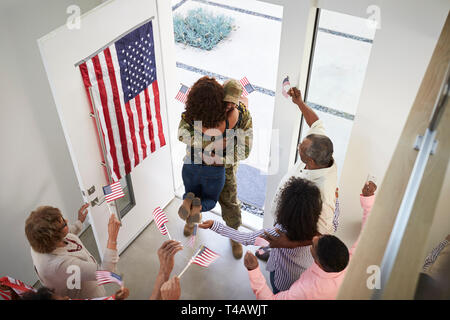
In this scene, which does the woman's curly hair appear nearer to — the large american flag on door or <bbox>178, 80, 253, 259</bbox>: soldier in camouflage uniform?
the large american flag on door

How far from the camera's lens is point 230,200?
12.8 ft

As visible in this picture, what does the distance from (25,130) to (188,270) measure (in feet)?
6.35

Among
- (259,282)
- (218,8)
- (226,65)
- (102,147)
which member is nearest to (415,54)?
(259,282)

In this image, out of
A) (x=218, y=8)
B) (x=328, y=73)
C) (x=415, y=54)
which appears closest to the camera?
(x=415, y=54)

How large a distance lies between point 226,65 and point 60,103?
4.58 metres

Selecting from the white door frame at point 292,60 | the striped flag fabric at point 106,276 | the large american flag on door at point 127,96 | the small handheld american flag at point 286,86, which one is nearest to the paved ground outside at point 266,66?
the white door frame at point 292,60

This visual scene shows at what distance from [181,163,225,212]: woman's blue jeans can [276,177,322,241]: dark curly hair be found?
901mm

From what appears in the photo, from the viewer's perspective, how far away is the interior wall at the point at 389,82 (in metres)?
2.54

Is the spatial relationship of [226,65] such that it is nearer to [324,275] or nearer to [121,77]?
[121,77]

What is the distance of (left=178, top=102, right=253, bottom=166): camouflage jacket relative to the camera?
3193 mm

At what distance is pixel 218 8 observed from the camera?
8.34 meters

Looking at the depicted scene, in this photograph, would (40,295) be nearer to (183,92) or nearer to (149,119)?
(183,92)

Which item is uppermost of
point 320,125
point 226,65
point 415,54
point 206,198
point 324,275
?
point 415,54

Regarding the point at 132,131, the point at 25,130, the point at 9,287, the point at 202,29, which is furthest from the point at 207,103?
the point at 202,29
